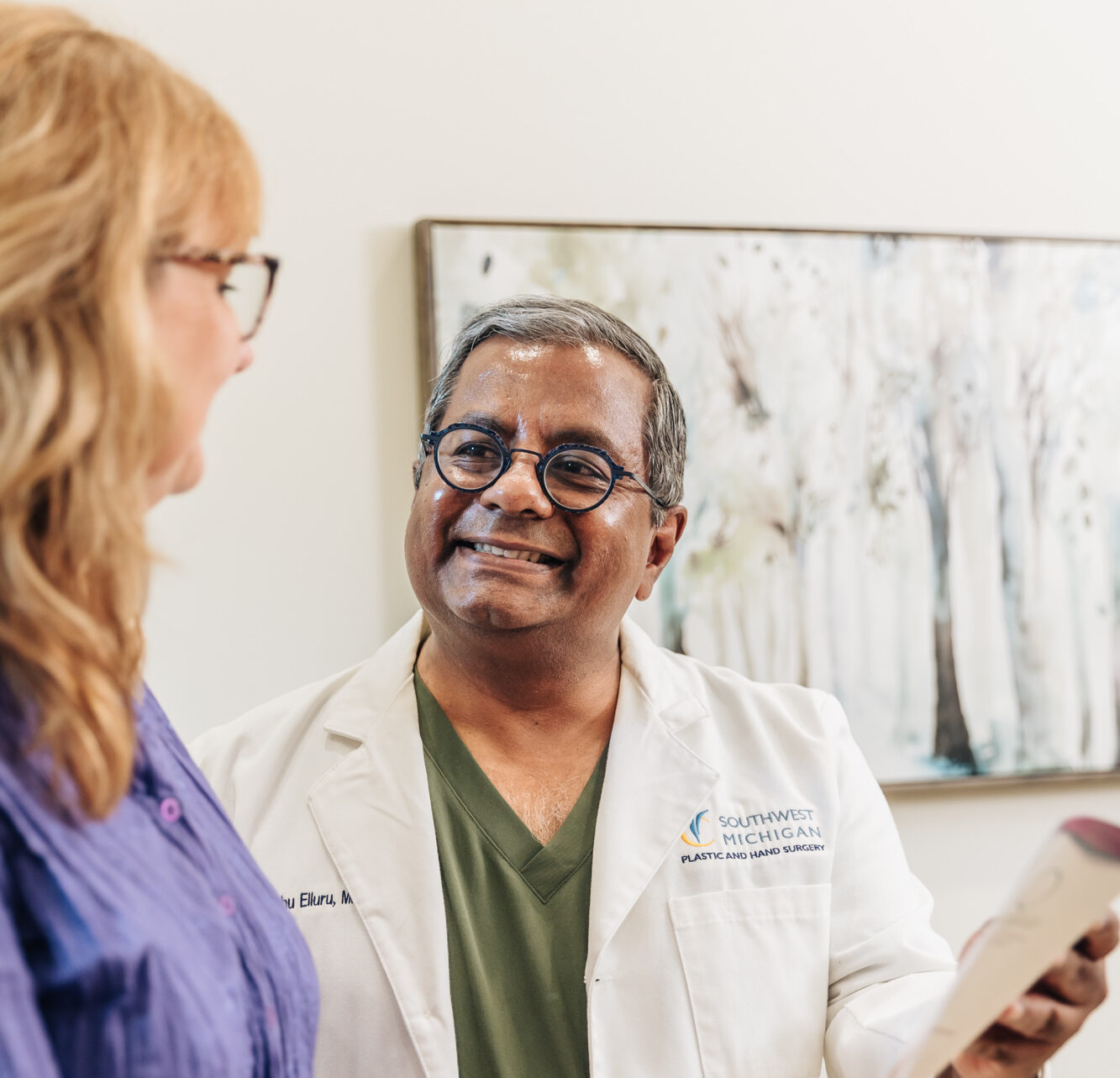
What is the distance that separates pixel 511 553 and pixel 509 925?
17.3 inches

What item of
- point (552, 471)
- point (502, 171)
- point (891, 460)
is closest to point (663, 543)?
point (552, 471)

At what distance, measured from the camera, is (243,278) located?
2.61 feet

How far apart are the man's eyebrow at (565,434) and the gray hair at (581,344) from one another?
79 mm

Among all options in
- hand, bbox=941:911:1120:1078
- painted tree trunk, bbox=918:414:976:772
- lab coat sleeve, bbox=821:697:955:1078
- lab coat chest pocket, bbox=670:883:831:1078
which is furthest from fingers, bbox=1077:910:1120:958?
painted tree trunk, bbox=918:414:976:772

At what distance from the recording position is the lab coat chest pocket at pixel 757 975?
4.18 ft

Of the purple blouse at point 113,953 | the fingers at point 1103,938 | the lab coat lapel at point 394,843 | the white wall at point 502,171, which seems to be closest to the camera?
the purple blouse at point 113,953

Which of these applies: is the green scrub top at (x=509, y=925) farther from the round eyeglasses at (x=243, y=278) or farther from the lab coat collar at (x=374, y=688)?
the round eyeglasses at (x=243, y=278)

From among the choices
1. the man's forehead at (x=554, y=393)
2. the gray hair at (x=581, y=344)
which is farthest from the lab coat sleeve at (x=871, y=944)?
the man's forehead at (x=554, y=393)

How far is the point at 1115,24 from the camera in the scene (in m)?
Answer: 2.16

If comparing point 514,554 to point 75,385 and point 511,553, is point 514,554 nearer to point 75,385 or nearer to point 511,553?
point 511,553

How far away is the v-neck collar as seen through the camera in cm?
131

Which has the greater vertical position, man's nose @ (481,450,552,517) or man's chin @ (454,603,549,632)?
man's nose @ (481,450,552,517)

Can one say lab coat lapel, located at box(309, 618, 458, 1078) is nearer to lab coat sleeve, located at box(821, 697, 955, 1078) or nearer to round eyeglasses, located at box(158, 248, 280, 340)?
lab coat sleeve, located at box(821, 697, 955, 1078)

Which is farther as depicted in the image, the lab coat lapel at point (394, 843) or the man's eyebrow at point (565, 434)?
the man's eyebrow at point (565, 434)
